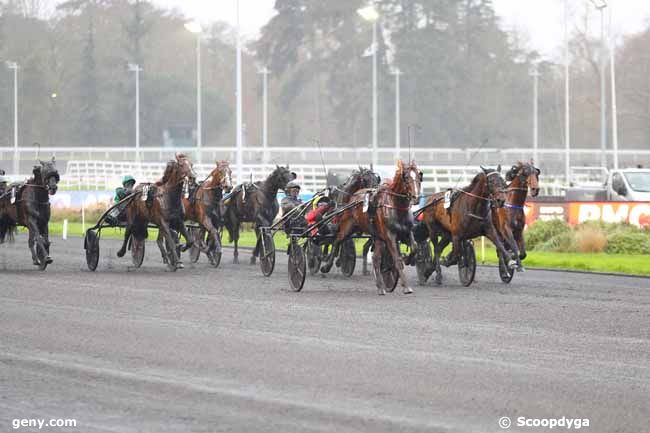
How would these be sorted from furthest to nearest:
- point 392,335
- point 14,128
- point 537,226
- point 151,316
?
1. point 14,128
2. point 537,226
3. point 151,316
4. point 392,335

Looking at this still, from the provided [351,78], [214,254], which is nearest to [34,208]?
[214,254]

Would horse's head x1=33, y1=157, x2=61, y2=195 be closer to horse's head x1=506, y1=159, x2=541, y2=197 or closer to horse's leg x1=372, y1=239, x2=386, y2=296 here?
horse's leg x1=372, y1=239, x2=386, y2=296

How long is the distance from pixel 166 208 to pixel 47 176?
185 cm

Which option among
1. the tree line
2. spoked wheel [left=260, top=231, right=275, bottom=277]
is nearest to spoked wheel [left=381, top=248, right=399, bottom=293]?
spoked wheel [left=260, top=231, right=275, bottom=277]

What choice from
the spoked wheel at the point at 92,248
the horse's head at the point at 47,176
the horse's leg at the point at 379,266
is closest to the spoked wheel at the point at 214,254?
the spoked wheel at the point at 92,248

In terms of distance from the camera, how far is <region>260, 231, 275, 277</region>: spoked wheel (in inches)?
763

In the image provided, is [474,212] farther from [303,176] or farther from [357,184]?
[303,176]

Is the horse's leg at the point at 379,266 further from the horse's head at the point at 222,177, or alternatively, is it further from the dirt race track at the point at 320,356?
the horse's head at the point at 222,177

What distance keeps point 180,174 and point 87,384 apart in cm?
1151

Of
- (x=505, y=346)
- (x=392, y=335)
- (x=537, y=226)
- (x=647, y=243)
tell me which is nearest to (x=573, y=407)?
(x=505, y=346)

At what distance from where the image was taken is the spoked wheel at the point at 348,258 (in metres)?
19.3

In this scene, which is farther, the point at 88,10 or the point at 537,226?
the point at 88,10

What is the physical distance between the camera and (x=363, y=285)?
1792cm

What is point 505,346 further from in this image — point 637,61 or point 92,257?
point 637,61
